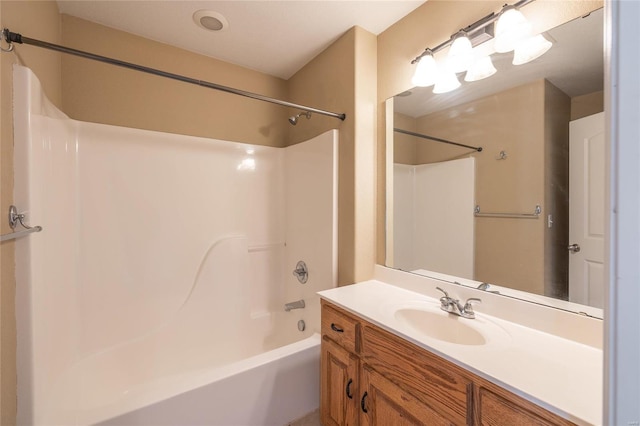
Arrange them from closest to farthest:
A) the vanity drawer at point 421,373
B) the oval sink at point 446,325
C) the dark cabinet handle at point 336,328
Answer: the vanity drawer at point 421,373 → the oval sink at point 446,325 → the dark cabinet handle at point 336,328

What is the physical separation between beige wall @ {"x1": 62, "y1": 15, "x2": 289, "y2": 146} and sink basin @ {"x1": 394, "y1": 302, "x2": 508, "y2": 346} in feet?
5.95

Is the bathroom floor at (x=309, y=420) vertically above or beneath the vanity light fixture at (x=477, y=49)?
beneath

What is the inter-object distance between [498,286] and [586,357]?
1.24 ft

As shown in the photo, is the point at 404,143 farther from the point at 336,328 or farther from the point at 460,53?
the point at 336,328

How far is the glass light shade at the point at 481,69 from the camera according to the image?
125cm

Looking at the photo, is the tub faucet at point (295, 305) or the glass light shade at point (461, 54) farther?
the tub faucet at point (295, 305)

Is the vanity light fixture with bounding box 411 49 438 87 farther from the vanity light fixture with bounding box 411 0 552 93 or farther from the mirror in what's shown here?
the mirror

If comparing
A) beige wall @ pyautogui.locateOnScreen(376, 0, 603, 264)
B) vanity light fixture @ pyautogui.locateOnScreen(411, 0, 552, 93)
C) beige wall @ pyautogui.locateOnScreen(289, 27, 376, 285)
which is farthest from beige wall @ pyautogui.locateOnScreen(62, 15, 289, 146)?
vanity light fixture @ pyautogui.locateOnScreen(411, 0, 552, 93)

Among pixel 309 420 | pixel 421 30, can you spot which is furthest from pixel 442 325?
pixel 421 30

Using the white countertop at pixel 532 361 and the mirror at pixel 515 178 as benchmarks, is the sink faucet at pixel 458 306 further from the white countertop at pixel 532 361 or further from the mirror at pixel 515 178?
the mirror at pixel 515 178

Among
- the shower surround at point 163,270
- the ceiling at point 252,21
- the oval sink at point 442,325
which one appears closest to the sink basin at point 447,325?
the oval sink at point 442,325

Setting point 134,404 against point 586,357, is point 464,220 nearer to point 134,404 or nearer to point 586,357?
point 586,357

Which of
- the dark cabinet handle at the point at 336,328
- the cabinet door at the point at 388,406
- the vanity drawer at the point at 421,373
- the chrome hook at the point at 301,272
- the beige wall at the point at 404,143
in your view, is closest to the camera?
the vanity drawer at the point at 421,373

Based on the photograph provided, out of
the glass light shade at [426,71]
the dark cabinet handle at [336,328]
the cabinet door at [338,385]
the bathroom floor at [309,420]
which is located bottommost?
the bathroom floor at [309,420]
